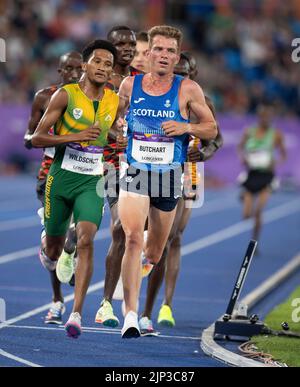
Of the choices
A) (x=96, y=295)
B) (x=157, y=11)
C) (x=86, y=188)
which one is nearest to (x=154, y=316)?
(x=96, y=295)

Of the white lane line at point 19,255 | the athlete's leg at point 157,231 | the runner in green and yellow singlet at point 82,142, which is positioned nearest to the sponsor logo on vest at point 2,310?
the runner in green and yellow singlet at point 82,142

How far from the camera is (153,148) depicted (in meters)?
9.45

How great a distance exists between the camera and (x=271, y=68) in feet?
106

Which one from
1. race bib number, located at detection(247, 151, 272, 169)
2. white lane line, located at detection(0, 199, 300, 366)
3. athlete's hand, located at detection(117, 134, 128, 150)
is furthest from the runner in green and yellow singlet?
race bib number, located at detection(247, 151, 272, 169)

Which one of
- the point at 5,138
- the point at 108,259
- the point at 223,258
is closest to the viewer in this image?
the point at 108,259

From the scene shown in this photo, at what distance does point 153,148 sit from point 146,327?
1.72 m

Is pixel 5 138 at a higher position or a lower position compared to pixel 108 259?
lower

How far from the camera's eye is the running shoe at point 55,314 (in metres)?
10.7

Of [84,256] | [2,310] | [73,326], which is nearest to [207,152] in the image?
→ [84,256]

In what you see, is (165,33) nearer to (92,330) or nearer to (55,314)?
(92,330)

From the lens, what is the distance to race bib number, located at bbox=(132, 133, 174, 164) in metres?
9.43

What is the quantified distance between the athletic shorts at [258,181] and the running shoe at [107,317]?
9264 millimetres
